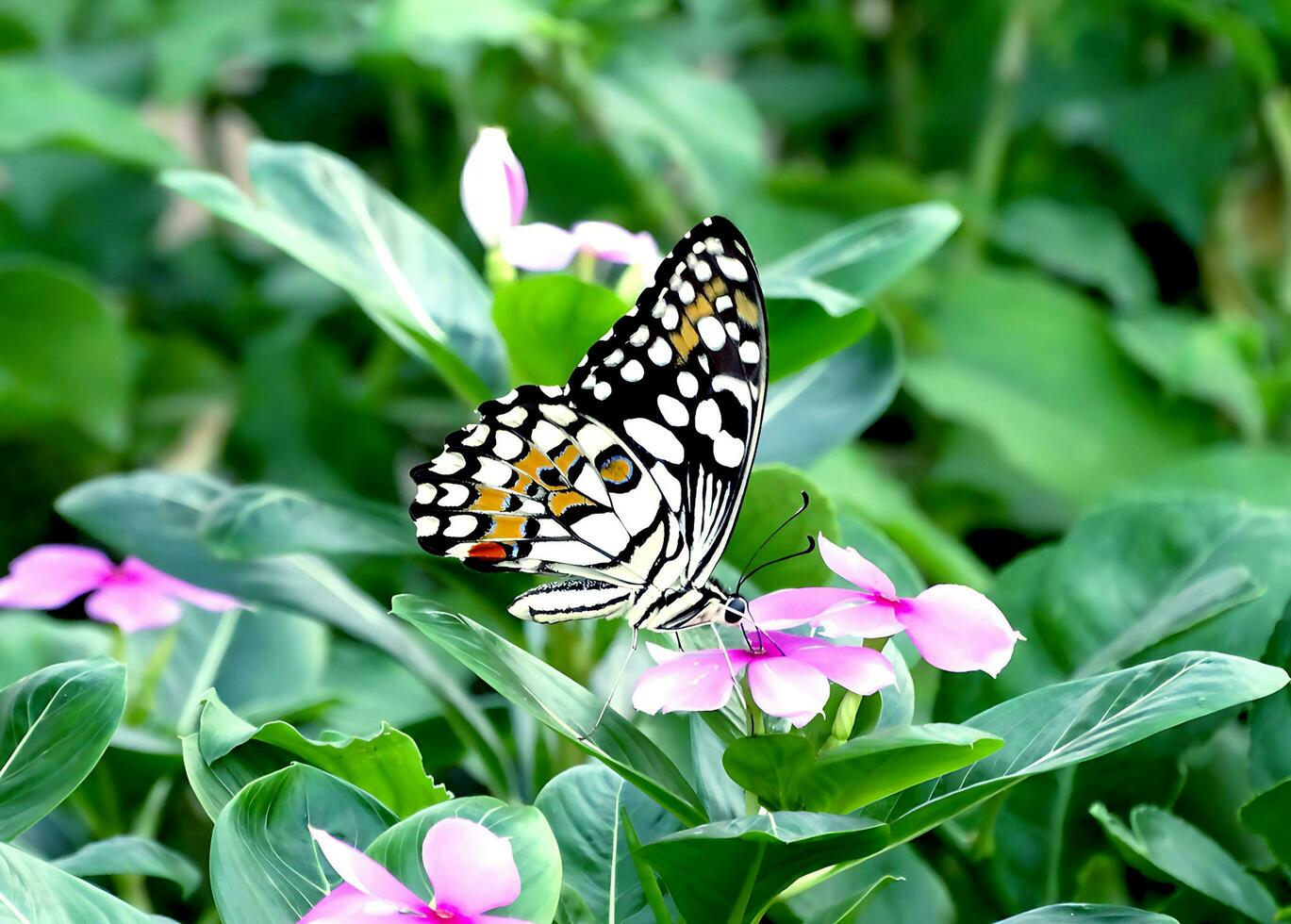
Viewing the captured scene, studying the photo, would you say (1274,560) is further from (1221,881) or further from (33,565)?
(33,565)

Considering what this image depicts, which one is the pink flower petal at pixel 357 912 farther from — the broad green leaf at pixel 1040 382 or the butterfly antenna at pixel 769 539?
the broad green leaf at pixel 1040 382

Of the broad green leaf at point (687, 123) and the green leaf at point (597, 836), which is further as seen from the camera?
the broad green leaf at point (687, 123)

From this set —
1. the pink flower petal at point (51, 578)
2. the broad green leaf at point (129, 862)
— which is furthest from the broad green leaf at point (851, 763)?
the pink flower petal at point (51, 578)

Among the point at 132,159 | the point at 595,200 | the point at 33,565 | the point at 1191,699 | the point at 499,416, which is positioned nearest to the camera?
the point at 1191,699

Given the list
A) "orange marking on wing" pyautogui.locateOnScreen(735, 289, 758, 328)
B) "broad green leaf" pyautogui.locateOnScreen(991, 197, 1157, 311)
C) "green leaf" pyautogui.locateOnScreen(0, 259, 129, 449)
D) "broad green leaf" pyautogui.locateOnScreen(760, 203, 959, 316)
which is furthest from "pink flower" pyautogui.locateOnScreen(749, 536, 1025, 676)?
"broad green leaf" pyautogui.locateOnScreen(991, 197, 1157, 311)

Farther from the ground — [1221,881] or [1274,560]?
[1274,560]

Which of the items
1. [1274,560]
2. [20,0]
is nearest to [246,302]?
[20,0]

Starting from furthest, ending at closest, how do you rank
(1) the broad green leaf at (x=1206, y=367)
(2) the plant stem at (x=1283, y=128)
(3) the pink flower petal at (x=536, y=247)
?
(2) the plant stem at (x=1283, y=128) < (1) the broad green leaf at (x=1206, y=367) < (3) the pink flower petal at (x=536, y=247)

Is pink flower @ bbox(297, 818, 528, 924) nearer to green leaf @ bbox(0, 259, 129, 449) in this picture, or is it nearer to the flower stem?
the flower stem
